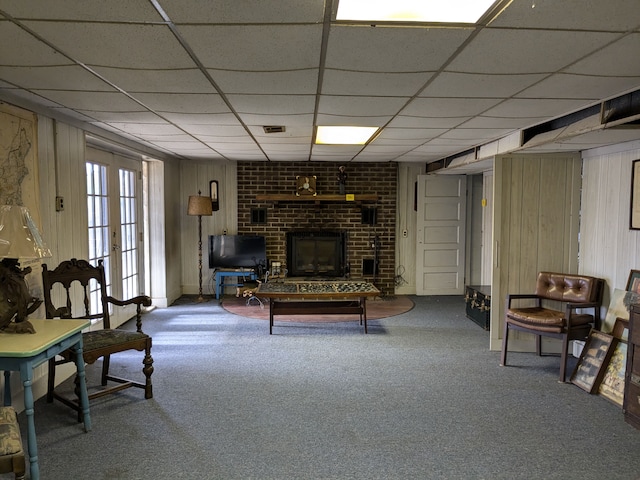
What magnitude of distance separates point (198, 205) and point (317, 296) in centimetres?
258

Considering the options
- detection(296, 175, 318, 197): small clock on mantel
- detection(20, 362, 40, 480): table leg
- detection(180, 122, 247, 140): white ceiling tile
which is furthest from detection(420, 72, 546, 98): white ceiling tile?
detection(296, 175, 318, 197): small clock on mantel

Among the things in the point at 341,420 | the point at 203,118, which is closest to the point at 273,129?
the point at 203,118

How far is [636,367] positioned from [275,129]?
332cm

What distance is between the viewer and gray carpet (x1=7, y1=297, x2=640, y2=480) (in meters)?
2.38

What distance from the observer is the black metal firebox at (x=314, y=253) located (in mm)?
6973

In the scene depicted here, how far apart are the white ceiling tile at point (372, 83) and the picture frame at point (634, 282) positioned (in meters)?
2.38

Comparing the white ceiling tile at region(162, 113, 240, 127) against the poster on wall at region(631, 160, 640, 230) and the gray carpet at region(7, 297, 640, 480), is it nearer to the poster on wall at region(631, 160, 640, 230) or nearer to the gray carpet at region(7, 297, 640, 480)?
the gray carpet at region(7, 297, 640, 480)

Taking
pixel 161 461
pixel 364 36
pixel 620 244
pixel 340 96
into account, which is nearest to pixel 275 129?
pixel 340 96

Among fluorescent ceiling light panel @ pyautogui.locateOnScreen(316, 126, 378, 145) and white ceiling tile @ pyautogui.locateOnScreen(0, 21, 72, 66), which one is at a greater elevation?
fluorescent ceiling light panel @ pyautogui.locateOnScreen(316, 126, 378, 145)

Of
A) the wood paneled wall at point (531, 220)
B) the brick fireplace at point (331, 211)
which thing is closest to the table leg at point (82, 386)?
the wood paneled wall at point (531, 220)

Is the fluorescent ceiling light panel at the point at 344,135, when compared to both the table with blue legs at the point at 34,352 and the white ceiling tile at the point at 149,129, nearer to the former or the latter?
the white ceiling tile at the point at 149,129

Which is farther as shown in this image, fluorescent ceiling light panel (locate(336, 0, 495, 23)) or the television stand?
the television stand

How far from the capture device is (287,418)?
9.59ft

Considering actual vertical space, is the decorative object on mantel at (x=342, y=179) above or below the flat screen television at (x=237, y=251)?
above
